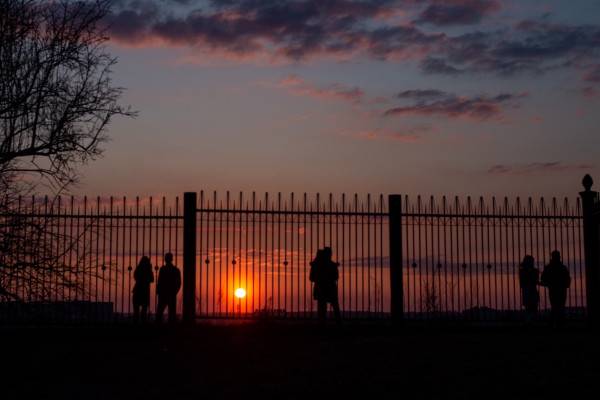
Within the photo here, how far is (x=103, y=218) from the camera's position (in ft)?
63.3

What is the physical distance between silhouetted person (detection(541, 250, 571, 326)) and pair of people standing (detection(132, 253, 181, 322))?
8.41 m

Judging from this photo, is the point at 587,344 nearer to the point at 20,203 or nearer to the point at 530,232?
the point at 530,232

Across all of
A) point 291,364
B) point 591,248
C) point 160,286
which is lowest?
point 291,364

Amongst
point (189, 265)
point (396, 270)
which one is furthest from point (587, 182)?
point (189, 265)

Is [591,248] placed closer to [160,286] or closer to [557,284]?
[557,284]

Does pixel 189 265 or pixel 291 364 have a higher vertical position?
pixel 189 265

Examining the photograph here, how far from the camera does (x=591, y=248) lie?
66.7 feet

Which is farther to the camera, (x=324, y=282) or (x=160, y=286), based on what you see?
(x=324, y=282)

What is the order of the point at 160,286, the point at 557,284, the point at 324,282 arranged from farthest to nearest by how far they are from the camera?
the point at 557,284 → the point at 324,282 → the point at 160,286

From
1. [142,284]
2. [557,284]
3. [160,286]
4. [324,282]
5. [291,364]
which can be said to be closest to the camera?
[291,364]

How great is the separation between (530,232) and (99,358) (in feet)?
36.2

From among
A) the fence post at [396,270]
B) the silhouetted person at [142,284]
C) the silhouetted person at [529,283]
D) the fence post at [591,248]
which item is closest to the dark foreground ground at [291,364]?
the fence post at [396,270]

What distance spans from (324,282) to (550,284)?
5.23 m

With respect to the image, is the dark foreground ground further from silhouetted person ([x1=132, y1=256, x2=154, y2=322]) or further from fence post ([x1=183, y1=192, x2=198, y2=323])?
silhouetted person ([x1=132, y1=256, x2=154, y2=322])
